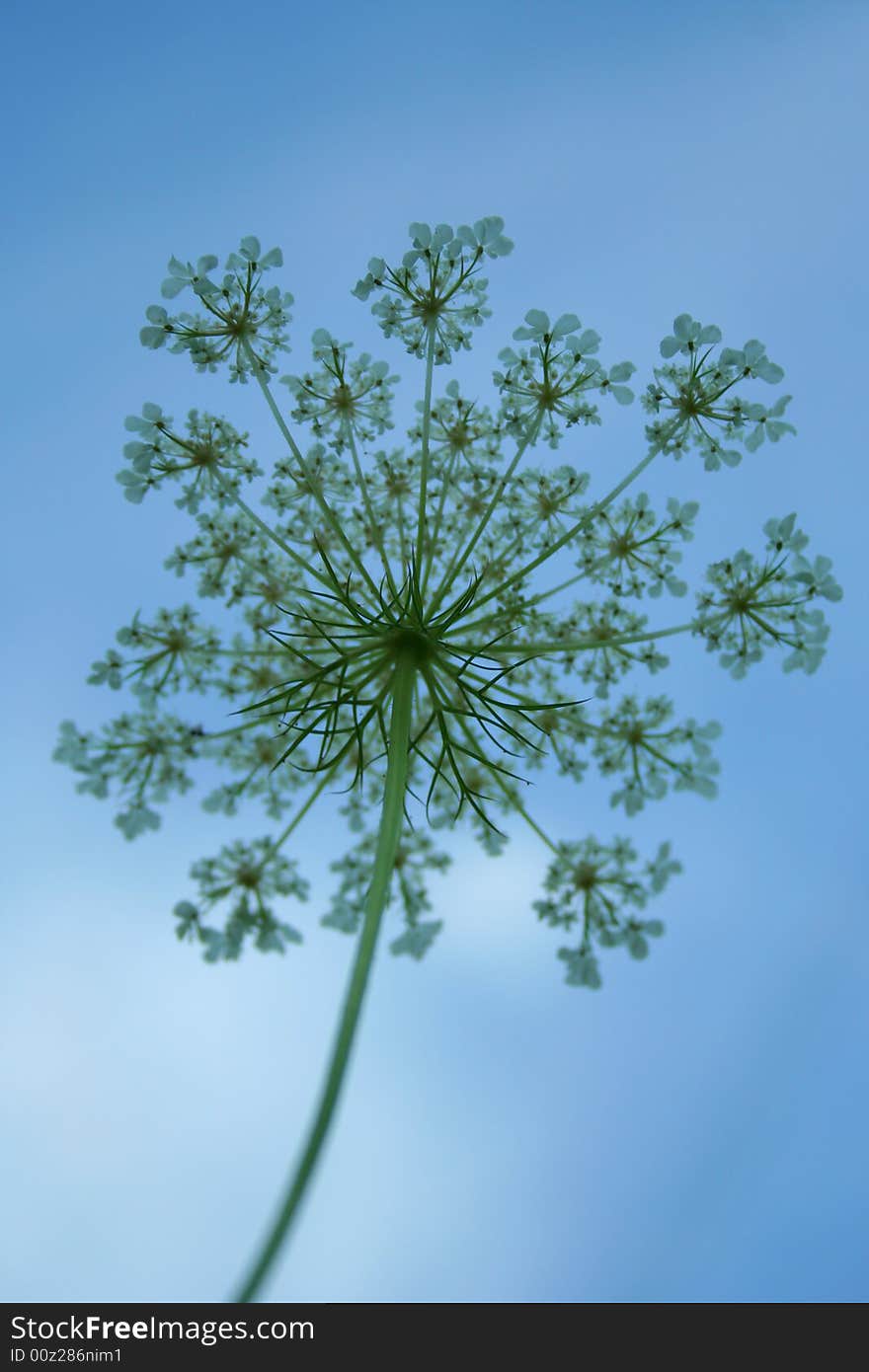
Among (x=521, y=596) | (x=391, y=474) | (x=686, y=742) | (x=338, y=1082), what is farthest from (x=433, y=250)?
(x=338, y=1082)

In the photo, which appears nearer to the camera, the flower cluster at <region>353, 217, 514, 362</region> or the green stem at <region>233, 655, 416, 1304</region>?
the green stem at <region>233, 655, 416, 1304</region>

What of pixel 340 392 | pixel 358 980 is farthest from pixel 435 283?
pixel 358 980

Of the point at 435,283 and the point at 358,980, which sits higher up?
the point at 435,283

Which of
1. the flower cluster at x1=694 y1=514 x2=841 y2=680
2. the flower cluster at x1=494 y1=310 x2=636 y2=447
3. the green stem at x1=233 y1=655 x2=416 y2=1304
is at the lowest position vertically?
the green stem at x1=233 y1=655 x2=416 y2=1304

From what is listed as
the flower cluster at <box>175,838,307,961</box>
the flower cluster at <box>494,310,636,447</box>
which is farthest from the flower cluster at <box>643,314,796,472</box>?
the flower cluster at <box>175,838,307,961</box>

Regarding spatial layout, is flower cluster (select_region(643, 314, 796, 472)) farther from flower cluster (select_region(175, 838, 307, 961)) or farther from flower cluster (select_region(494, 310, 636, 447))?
flower cluster (select_region(175, 838, 307, 961))

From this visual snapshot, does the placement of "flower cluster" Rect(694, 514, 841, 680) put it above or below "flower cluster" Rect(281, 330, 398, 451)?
below

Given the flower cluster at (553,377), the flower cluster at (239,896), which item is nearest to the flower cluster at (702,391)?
the flower cluster at (553,377)

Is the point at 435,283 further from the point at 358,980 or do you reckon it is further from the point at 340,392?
the point at 358,980

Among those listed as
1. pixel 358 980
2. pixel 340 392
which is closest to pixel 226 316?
pixel 340 392
